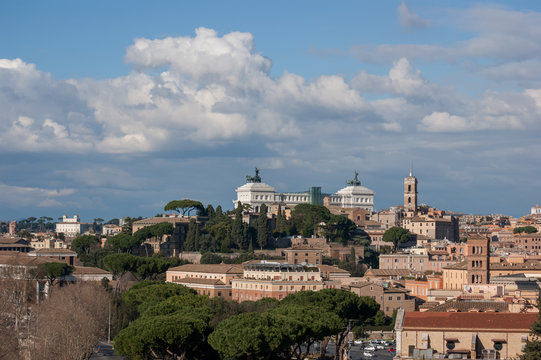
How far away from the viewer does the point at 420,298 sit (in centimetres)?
10225

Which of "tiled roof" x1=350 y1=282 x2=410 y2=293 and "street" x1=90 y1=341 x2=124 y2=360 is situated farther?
"tiled roof" x1=350 y1=282 x2=410 y2=293

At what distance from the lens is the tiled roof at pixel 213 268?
105062 mm

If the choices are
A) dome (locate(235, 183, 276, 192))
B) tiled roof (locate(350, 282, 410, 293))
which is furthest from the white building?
tiled roof (locate(350, 282, 410, 293))

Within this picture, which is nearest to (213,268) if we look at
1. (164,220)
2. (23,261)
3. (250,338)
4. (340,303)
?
(23,261)

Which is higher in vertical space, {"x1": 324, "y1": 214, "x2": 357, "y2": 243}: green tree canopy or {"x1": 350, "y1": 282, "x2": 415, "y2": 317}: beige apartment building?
{"x1": 324, "y1": 214, "x2": 357, "y2": 243}: green tree canopy

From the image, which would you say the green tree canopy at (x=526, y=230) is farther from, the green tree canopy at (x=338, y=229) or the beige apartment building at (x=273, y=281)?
the beige apartment building at (x=273, y=281)

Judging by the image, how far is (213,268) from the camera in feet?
354

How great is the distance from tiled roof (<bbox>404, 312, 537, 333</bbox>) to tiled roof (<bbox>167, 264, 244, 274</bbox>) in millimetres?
57507

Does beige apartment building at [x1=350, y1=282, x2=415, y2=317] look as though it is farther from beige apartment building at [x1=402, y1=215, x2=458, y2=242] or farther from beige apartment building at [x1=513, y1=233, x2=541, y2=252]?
beige apartment building at [x1=402, y1=215, x2=458, y2=242]

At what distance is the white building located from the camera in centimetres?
17962

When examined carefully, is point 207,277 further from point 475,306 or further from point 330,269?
point 475,306

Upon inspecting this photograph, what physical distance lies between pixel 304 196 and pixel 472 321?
142346mm

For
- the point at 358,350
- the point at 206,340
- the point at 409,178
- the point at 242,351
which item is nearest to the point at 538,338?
the point at 242,351

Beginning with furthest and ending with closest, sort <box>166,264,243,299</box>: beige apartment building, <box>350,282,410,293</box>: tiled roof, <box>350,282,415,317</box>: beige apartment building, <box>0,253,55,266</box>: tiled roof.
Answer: <box>0,253,55,266</box>: tiled roof, <box>166,264,243,299</box>: beige apartment building, <box>350,282,410,293</box>: tiled roof, <box>350,282,415,317</box>: beige apartment building
